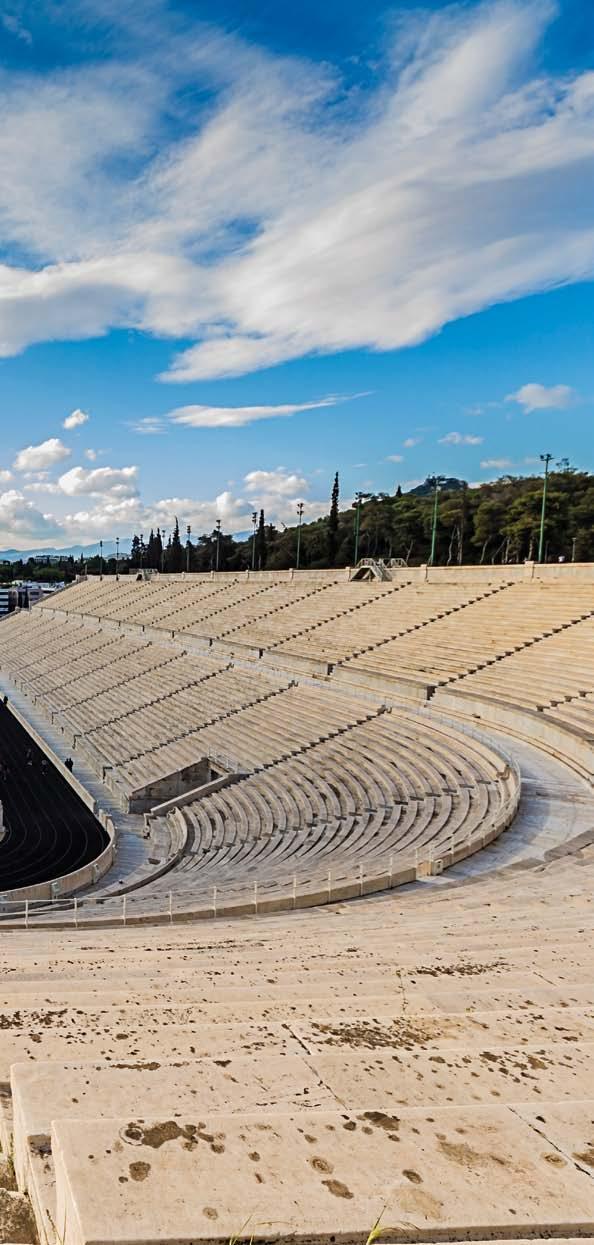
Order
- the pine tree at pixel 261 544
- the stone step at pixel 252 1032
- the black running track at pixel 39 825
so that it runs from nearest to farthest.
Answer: the stone step at pixel 252 1032 < the black running track at pixel 39 825 < the pine tree at pixel 261 544

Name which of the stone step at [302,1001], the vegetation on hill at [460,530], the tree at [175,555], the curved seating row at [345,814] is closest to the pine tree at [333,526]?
the vegetation on hill at [460,530]

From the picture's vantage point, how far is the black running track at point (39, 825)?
19.1 metres

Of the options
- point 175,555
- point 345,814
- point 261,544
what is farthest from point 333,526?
point 345,814

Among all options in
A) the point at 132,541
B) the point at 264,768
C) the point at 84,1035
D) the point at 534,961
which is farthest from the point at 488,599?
the point at 132,541

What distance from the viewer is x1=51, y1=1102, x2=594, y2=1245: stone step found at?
2055 millimetres

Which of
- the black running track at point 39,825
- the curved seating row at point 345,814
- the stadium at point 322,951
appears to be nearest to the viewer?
the stadium at point 322,951

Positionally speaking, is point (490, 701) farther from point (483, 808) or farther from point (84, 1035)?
point (84, 1035)

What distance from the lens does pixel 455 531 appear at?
74188 mm

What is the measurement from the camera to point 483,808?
14.4 metres

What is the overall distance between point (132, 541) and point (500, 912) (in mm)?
139652

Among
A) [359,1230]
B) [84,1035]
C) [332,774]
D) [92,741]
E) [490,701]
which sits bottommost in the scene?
[92,741]

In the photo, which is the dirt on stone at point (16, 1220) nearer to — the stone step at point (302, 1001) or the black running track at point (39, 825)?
the stone step at point (302, 1001)

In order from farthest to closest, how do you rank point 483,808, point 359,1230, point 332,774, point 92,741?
1. point 92,741
2. point 332,774
3. point 483,808
4. point 359,1230

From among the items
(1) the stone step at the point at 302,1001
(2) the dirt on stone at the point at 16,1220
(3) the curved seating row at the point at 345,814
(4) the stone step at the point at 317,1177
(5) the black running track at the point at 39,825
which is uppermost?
(4) the stone step at the point at 317,1177
